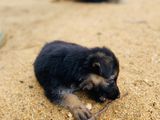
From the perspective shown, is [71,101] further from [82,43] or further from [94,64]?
[82,43]

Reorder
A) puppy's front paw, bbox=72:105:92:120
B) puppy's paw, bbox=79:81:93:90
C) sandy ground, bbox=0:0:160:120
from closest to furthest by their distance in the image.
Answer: puppy's front paw, bbox=72:105:92:120 < puppy's paw, bbox=79:81:93:90 < sandy ground, bbox=0:0:160:120

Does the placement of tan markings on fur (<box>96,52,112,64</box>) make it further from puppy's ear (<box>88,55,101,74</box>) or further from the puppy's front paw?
A: the puppy's front paw

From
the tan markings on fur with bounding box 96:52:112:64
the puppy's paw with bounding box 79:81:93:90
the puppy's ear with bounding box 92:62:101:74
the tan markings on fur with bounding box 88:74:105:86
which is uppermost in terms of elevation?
the tan markings on fur with bounding box 96:52:112:64

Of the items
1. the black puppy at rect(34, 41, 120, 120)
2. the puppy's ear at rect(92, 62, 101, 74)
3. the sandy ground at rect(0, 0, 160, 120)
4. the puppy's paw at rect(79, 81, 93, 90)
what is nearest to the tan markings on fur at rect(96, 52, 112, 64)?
the black puppy at rect(34, 41, 120, 120)

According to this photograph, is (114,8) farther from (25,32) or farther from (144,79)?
(144,79)

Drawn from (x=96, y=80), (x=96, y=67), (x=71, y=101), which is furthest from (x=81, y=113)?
(x=96, y=67)

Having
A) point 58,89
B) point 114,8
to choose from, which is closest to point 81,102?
point 58,89
